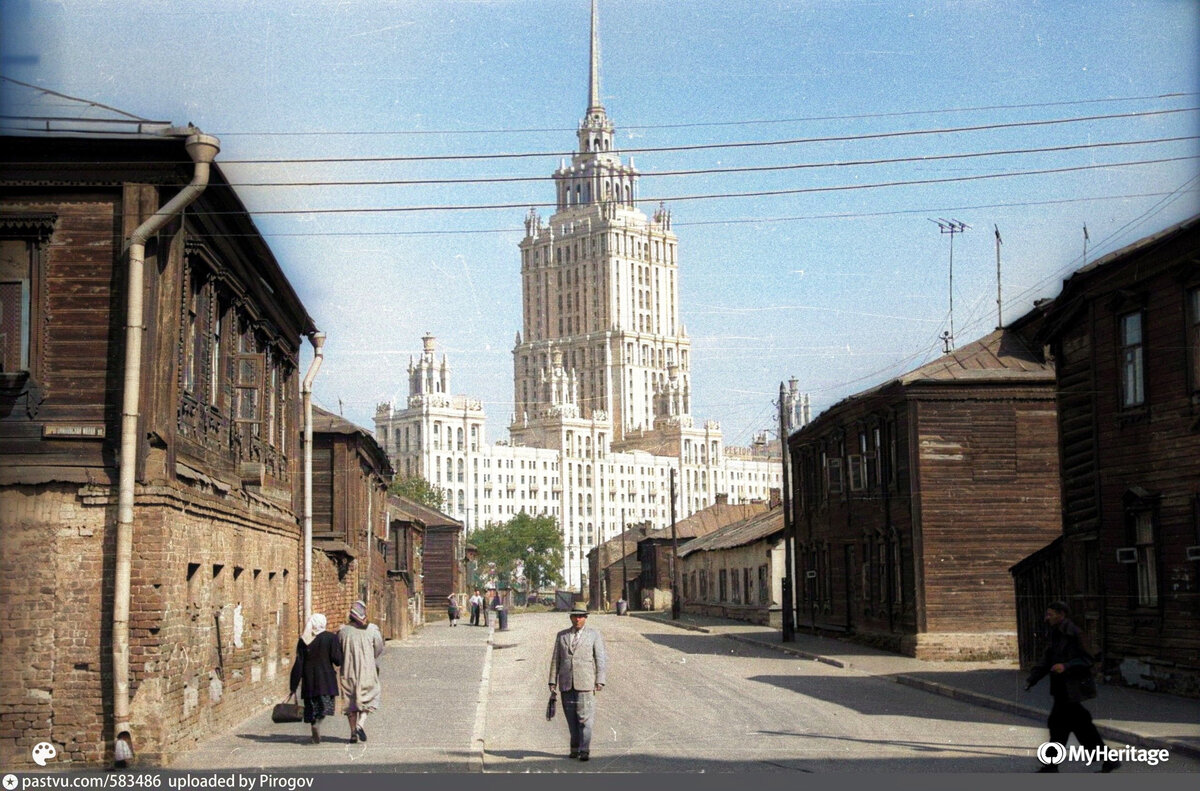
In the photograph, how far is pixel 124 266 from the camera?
52.5 ft

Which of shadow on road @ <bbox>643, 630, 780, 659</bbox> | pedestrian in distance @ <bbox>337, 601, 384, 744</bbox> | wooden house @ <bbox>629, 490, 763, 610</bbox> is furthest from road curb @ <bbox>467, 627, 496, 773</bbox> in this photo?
wooden house @ <bbox>629, 490, 763, 610</bbox>

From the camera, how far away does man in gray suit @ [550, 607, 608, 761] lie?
1608 centimetres

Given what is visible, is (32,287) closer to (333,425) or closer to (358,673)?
(358,673)

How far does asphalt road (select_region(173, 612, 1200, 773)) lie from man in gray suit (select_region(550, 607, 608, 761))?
327 millimetres

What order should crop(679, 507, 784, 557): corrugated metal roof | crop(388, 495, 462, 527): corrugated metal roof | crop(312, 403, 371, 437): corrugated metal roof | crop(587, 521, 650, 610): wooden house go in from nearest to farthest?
1. crop(312, 403, 371, 437): corrugated metal roof
2. crop(679, 507, 784, 557): corrugated metal roof
3. crop(388, 495, 462, 527): corrugated metal roof
4. crop(587, 521, 650, 610): wooden house

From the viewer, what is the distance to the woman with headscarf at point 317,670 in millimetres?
18188

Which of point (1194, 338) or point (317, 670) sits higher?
point (1194, 338)

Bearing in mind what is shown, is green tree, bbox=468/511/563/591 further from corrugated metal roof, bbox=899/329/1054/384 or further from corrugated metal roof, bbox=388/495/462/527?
corrugated metal roof, bbox=899/329/1054/384

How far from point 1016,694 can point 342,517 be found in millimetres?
20059

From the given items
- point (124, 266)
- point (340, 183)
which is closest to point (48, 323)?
point (124, 266)

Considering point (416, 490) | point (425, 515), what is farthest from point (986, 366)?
point (416, 490)

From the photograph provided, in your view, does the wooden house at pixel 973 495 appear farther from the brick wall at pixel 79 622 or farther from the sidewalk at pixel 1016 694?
the brick wall at pixel 79 622

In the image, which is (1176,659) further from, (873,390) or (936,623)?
(873,390)

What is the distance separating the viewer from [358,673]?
1777cm
